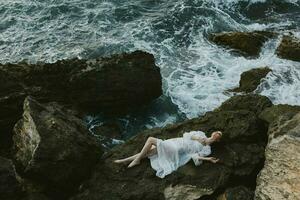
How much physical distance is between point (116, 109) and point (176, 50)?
17.1ft

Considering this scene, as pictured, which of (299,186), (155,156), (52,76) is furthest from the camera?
(52,76)

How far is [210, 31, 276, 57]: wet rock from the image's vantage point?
17781 mm

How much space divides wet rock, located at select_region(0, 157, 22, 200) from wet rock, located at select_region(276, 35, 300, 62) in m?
11.0

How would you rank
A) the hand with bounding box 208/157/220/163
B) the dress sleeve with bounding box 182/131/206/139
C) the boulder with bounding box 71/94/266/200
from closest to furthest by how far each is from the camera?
the boulder with bounding box 71/94/266/200
the hand with bounding box 208/157/220/163
the dress sleeve with bounding box 182/131/206/139

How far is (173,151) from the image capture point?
10914mm

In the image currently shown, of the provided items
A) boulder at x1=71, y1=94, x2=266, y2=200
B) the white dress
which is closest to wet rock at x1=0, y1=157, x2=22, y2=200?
boulder at x1=71, y1=94, x2=266, y2=200

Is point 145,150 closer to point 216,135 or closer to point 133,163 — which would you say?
point 133,163

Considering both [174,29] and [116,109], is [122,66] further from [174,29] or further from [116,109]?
[174,29]

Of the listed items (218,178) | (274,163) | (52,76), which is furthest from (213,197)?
(52,76)

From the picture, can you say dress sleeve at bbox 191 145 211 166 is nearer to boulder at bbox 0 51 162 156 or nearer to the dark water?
the dark water

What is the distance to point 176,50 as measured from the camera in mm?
18734

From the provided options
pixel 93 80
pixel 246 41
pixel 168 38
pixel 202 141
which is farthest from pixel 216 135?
pixel 168 38

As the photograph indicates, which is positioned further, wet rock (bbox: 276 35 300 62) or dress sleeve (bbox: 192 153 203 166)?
wet rock (bbox: 276 35 300 62)

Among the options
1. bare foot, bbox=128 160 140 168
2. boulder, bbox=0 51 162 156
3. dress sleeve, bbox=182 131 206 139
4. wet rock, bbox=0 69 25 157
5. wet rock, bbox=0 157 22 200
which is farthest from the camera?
boulder, bbox=0 51 162 156
